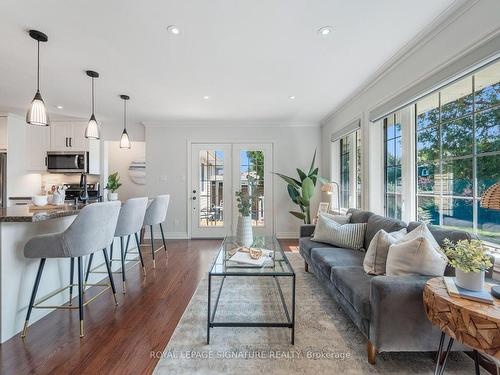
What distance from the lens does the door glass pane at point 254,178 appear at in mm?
5082

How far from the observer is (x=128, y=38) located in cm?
217

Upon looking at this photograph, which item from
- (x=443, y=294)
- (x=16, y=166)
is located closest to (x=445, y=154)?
(x=443, y=294)

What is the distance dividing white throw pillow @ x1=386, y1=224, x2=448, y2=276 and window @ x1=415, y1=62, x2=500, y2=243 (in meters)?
0.58

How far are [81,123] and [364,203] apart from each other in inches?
208

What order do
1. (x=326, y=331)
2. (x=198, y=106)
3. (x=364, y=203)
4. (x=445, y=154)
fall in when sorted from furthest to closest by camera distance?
(x=198, y=106)
(x=364, y=203)
(x=445, y=154)
(x=326, y=331)


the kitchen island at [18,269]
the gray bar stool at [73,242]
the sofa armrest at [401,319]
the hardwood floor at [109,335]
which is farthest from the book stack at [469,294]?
the kitchen island at [18,269]

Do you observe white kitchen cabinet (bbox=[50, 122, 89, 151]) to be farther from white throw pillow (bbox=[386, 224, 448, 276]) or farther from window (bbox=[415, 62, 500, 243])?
window (bbox=[415, 62, 500, 243])

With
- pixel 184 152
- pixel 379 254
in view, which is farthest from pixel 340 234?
pixel 184 152

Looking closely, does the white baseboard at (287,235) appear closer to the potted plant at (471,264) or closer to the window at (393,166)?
the window at (393,166)

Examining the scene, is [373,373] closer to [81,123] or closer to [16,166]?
[81,123]

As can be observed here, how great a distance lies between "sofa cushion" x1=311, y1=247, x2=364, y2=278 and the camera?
7.39 feet

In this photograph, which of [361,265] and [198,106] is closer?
[361,265]

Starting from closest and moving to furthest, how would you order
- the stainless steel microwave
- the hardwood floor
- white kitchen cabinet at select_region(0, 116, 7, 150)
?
the hardwood floor
white kitchen cabinet at select_region(0, 116, 7, 150)
the stainless steel microwave

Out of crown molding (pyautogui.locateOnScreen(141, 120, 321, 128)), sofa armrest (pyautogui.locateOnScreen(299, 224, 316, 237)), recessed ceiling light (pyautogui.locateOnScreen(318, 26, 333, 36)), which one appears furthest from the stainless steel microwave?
recessed ceiling light (pyautogui.locateOnScreen(318, 26, 333, 36))
